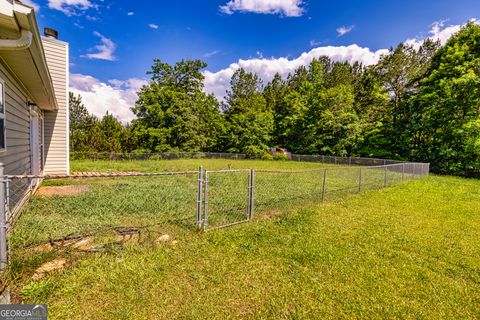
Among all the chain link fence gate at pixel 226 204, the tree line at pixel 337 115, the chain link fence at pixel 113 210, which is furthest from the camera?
the tree line at pixel 337 115

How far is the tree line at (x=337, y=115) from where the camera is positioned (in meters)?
17.6

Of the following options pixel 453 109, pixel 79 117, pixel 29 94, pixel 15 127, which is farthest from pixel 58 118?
pixel 453 109

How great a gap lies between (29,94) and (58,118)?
337cm

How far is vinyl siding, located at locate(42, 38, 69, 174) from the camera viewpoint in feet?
28.7

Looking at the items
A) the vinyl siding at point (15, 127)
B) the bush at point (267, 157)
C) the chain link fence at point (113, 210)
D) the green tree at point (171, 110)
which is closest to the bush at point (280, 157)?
the bush at point (267, 157)

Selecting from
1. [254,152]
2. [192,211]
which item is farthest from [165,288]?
[254,152]

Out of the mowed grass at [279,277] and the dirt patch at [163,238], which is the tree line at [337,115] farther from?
the dirt patch at [163,238]

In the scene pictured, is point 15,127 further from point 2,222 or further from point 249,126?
point 249,126

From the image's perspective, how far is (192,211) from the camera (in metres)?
5.57

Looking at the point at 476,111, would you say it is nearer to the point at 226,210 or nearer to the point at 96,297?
the point at 226,210

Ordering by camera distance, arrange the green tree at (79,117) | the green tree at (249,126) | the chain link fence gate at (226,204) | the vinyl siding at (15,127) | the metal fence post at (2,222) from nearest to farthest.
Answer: the metal fence post at (2,222)
the vinyl siding at (15,127)
the chain link fence gate at (226,204)
the green tree at (79,117)
the green tree at (249,126)

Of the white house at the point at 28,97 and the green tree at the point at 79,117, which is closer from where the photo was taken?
the white house at the point at 28,97

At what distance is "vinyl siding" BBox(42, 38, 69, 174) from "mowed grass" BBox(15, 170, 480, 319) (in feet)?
25.7

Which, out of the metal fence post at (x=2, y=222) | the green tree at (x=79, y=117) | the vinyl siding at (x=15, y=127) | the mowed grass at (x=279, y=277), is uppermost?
the green tree at (x=79, y=117)
